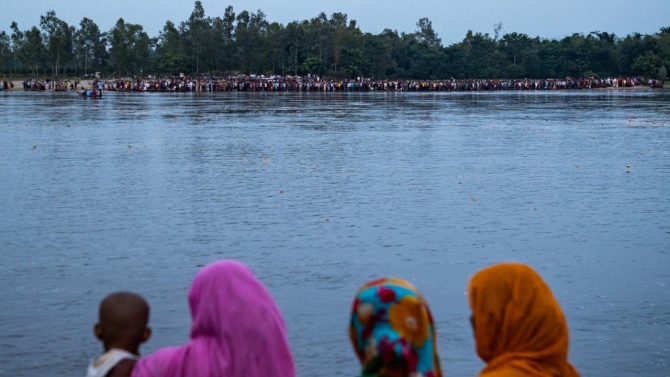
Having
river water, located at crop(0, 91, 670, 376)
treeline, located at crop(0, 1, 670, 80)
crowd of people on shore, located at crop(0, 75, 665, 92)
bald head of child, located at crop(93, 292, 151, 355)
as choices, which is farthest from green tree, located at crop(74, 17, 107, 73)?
bald head of child, located at crop(93, 292, 151, 355)

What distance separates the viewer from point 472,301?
3.40 meters

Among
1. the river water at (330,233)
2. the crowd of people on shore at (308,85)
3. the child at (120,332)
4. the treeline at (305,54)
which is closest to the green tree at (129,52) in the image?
the treeline at (305,54)

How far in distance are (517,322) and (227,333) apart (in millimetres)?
1014

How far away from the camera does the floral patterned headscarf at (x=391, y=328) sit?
312 centimetres

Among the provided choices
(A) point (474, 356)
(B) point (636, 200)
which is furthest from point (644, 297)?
(B) point (636, 200)

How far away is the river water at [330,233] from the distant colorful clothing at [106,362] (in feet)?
15.6

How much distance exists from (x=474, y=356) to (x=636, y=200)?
994 centimetres

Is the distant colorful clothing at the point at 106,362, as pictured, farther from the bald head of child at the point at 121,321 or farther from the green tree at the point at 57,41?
the green tree at the point at 57,41

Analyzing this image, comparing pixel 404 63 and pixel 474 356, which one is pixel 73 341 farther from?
pixel 404 63

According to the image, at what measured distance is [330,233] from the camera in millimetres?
14070

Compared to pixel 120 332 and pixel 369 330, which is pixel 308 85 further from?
pixel 369 330

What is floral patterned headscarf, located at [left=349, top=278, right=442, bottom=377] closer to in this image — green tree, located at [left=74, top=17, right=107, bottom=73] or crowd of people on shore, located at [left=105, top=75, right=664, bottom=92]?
crowd of people on shore, located at [left=105, top=75, right=664, bottom=92]

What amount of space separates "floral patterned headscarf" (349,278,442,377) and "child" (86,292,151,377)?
84cm

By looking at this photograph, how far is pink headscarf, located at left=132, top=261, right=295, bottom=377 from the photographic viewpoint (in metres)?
3.40
